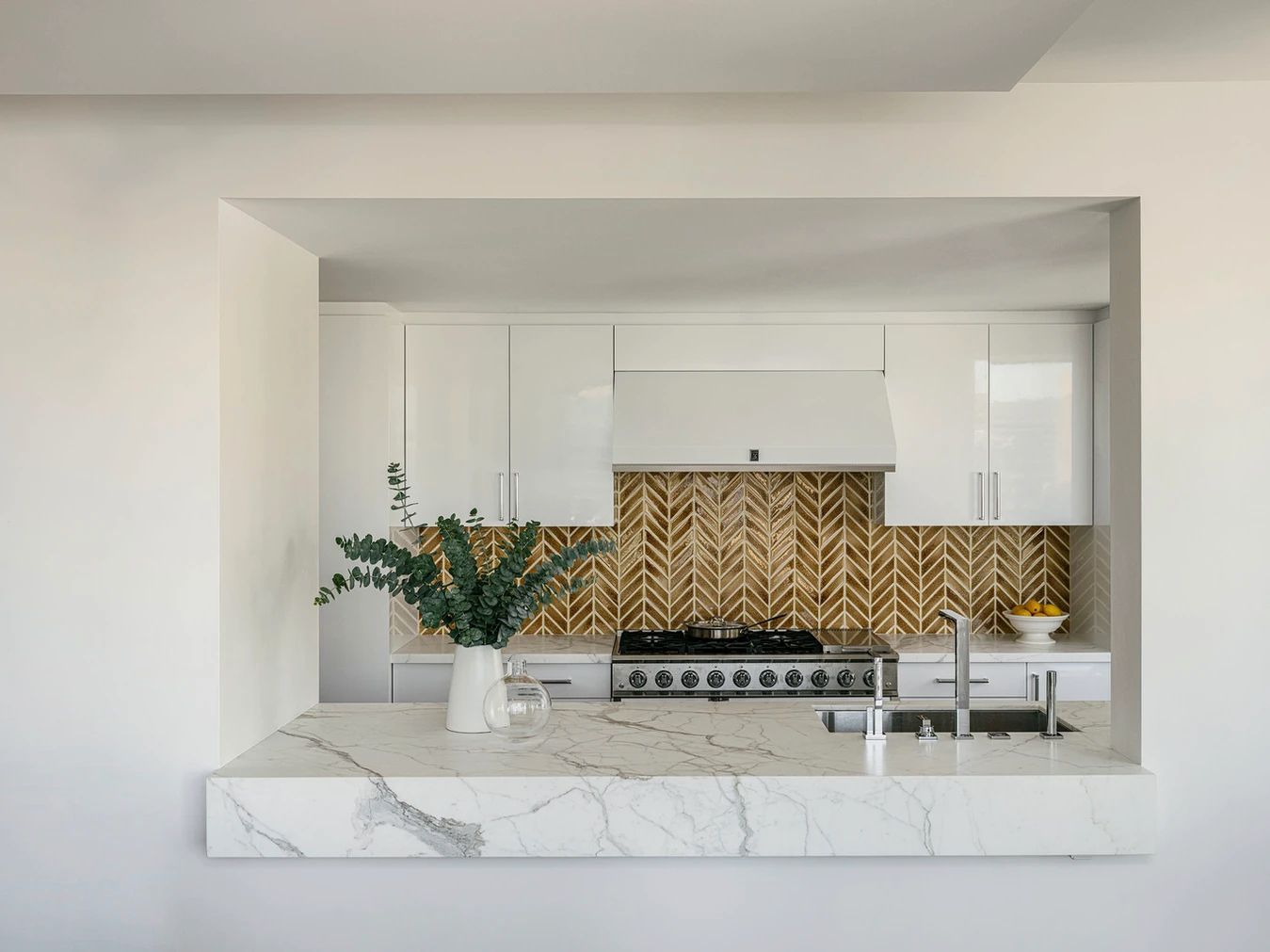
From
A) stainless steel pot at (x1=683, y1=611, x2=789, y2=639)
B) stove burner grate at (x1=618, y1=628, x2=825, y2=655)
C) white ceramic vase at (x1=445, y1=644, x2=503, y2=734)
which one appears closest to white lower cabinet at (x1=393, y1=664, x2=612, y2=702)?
stove burner grate at (x1=618, y1=628, x2=825, y2=655)

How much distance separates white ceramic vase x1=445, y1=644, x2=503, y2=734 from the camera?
2457 millimetres

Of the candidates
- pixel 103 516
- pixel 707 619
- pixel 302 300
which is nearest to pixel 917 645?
pixel 707 619

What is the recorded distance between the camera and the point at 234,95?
7.37ft

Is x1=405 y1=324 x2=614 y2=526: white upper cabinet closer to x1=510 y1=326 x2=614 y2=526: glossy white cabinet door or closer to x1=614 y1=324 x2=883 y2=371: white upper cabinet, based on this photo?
x1=510 y1=326 x2=614 y2=526: glossy white cabinet door

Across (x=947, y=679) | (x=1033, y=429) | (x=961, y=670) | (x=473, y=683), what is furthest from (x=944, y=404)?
(x=473, y=683)

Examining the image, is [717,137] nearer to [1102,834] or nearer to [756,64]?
[756,64]

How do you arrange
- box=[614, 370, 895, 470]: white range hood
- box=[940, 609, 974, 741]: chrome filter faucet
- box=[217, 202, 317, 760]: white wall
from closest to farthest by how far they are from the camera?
box=[217, 202, 317, 760]: white wall < box=[940, 609, 974, 741]: chrome filter faucet < box=[614, 370, 895, 470]: white range hood

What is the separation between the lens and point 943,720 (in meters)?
3.19

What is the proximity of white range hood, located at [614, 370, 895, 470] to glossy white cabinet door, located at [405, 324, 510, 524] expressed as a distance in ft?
1.69

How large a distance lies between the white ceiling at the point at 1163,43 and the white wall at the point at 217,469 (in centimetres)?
7

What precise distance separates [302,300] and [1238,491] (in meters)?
2.35

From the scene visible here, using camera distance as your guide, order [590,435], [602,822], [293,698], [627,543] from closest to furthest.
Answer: [602,822], [293,698], [590,435], [627,543]

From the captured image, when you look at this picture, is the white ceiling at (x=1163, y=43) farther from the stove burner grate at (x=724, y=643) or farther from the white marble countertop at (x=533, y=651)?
the white marble countertop at (x=533, y=651)

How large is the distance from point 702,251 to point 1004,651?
2.29 meters
